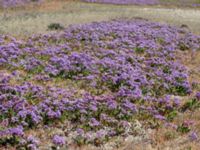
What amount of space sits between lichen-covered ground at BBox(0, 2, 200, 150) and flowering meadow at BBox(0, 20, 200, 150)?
0.11 feet

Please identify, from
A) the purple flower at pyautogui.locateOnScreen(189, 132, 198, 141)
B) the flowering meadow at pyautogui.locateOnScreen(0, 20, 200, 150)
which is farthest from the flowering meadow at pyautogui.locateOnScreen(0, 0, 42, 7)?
the purple flower at pyautogui.locateOnScreen(189, 132, 198, 141)

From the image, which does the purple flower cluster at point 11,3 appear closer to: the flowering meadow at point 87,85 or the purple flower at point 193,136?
the flowering meadow at point 87,85

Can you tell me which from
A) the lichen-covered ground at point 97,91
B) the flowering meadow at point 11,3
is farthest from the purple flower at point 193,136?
the flowering meadow at point 11,3

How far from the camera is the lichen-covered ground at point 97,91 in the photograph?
11.8 m

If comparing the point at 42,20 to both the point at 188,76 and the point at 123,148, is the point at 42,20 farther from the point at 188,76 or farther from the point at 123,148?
the point at 123,148

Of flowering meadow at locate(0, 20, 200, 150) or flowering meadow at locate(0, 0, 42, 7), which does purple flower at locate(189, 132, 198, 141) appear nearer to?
flowering meadow at locate(0, 20, 200, 150)

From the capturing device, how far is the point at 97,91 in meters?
15.9

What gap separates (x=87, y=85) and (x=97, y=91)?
2.12 ft

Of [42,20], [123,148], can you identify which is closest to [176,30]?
[42,20]

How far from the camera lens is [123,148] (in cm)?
1118

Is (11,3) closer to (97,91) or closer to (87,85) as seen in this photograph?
(87,85)

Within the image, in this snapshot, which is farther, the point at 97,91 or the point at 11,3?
the point at 11,3

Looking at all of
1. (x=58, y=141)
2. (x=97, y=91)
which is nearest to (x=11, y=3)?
(x=97, y=91)

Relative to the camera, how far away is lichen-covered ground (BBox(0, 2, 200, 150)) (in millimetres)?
11789
